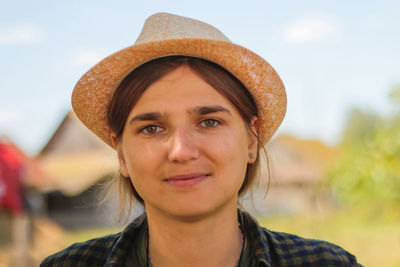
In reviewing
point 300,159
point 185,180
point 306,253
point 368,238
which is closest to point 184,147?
point 185,180

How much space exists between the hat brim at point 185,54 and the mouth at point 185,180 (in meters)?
0.51

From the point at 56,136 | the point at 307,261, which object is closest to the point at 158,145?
the point at 307,261

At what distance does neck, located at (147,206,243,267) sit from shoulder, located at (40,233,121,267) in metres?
0.27

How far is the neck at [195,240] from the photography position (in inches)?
82.7

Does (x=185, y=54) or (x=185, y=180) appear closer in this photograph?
(x=185, y=180)

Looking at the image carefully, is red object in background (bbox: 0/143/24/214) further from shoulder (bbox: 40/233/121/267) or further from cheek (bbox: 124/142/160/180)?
cheek (bbox: 124/142/160/180)

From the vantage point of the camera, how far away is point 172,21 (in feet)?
7.14

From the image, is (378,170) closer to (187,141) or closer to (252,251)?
(252,251)

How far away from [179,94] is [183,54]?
200mm

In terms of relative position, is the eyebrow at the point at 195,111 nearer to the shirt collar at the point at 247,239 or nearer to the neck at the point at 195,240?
the neck at the point at 195,240

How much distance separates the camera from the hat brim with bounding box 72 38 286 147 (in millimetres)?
2061

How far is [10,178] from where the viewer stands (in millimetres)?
9867

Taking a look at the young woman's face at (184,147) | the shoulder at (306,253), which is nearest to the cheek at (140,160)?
the young woman's face at (184,147)

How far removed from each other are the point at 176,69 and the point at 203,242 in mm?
729
